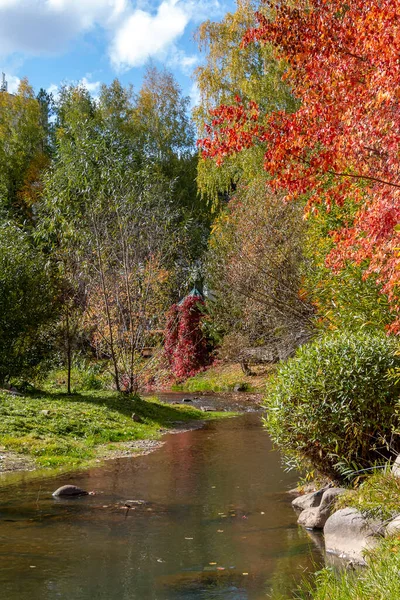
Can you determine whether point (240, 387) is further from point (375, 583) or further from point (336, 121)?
point (375, 583)

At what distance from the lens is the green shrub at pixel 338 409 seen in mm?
7906

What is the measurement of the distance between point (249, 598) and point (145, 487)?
434 centimetres

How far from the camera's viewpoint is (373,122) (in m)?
7.57

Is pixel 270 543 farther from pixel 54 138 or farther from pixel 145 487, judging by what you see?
pixel 54 138

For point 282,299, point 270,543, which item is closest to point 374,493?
point 270,543

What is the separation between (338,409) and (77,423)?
23.5ft

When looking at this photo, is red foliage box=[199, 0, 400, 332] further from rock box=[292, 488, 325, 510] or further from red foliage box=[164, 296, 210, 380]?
red foliage box=[164, 296, 210, 380]

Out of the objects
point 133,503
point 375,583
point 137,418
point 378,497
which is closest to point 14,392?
point 137,418

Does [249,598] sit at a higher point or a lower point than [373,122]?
lower

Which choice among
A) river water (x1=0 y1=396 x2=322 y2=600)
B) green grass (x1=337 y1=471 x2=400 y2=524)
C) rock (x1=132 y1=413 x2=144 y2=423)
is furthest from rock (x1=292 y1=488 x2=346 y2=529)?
rock (x1=132 y1=413 x2=144 y2=423)

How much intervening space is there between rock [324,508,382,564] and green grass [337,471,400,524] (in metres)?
0.09

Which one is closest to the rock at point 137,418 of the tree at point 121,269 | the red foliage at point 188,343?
the tree at point 121,269

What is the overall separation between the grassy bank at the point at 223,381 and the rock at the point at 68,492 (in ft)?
46.4

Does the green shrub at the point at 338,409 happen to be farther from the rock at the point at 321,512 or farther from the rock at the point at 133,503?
the rock at the point at 133,503
